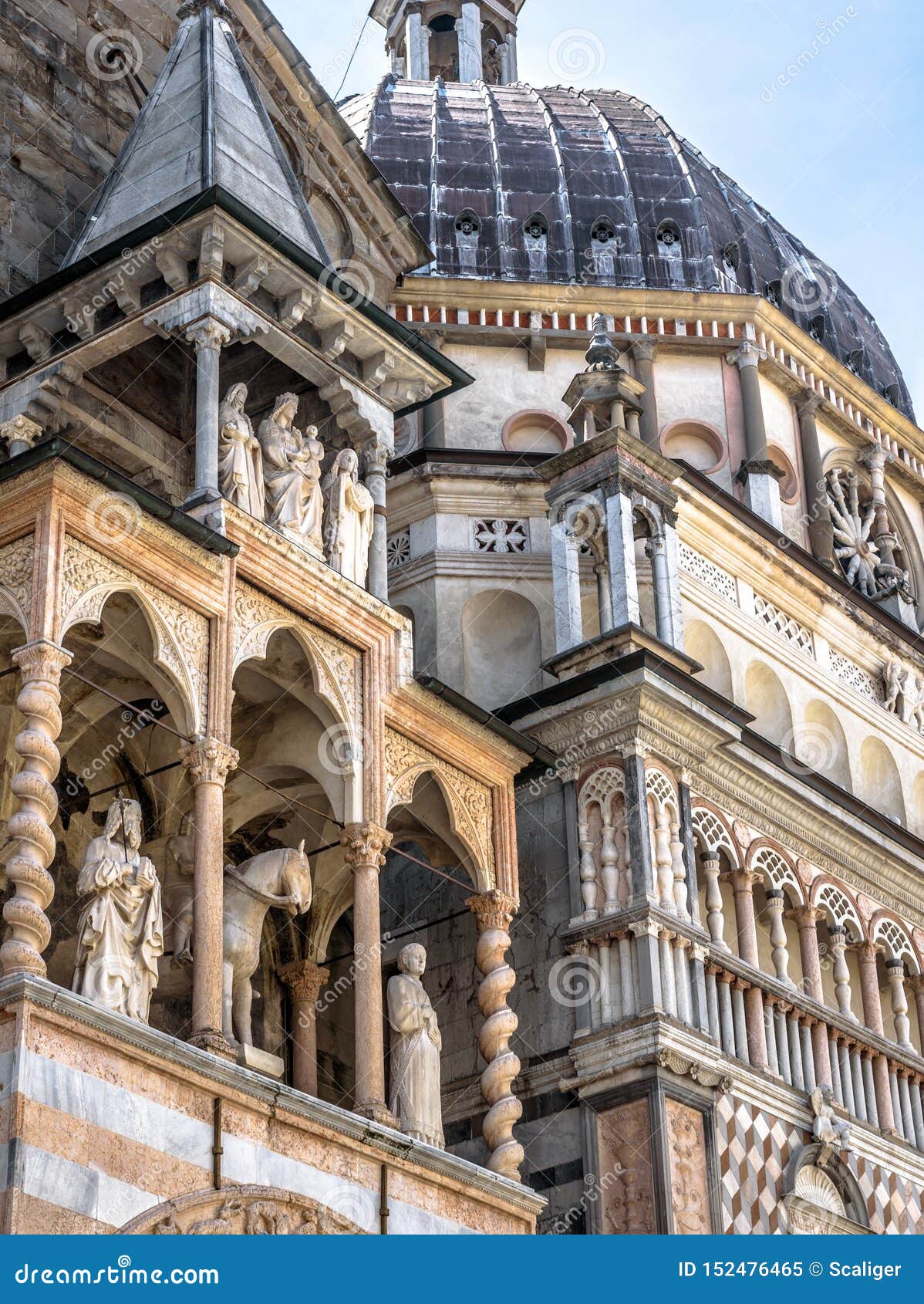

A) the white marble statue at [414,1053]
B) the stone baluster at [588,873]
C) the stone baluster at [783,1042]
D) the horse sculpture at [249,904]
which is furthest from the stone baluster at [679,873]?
the horse sculpture at [249,904]

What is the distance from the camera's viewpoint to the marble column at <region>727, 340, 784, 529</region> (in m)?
29.2

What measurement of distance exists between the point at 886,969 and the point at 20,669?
35.3 ft

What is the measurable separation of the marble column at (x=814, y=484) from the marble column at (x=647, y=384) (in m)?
1.97

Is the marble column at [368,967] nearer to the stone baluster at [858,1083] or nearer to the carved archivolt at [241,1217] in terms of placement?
the carved archivolt at [241,1217]

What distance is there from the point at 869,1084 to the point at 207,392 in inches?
355

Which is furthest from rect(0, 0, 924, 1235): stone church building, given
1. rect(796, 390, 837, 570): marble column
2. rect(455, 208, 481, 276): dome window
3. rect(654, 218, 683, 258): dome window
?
rect(654, 218, 683, 258): dome window

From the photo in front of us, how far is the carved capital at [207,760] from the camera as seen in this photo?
18469mm

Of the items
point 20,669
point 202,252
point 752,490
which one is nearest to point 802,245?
point 752,490

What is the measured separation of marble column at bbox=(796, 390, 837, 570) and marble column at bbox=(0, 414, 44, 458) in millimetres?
11460

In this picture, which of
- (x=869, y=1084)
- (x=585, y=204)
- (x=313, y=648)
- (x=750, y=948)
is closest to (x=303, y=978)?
(x=313, y=648)

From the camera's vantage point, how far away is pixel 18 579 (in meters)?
18.0

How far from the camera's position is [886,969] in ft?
82.9

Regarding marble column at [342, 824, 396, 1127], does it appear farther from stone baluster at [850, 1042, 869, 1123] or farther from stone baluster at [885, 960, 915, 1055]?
stone baluster at [885, 960, 915, 1055]

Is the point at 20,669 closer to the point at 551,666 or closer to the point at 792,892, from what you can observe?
the point at 551,666
